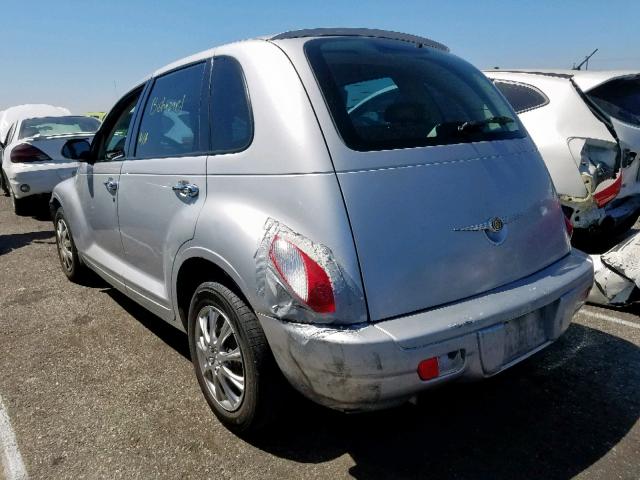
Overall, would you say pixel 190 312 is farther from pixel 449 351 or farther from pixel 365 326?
pixel 449 351

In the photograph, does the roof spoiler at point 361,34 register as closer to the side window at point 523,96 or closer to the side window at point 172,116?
the side window at point 172,116

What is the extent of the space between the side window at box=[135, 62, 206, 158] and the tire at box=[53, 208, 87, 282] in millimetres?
1771

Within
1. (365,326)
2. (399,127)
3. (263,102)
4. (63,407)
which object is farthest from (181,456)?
(399,127)

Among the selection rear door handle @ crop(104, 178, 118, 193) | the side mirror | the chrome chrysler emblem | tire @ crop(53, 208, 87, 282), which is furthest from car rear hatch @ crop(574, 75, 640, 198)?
tire @ crop(53, 208, 87, 282)

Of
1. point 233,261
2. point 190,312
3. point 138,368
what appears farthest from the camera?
point 138,368

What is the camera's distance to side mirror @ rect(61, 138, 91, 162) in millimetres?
3746

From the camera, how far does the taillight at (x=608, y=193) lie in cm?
391

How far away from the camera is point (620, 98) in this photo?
4.39 metres

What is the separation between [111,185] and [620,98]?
421 cm

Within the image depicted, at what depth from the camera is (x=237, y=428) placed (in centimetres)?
233

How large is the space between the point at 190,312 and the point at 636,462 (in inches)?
82.6

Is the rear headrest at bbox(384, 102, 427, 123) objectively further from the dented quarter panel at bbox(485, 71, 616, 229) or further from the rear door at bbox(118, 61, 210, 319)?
the dented quarter panel at bbox(485, 71, 616, 229)

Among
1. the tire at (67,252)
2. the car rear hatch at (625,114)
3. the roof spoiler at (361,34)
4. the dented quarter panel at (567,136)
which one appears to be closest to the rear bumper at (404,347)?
the roof spoiler at (361,34)

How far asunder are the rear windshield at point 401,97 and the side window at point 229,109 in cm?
36
